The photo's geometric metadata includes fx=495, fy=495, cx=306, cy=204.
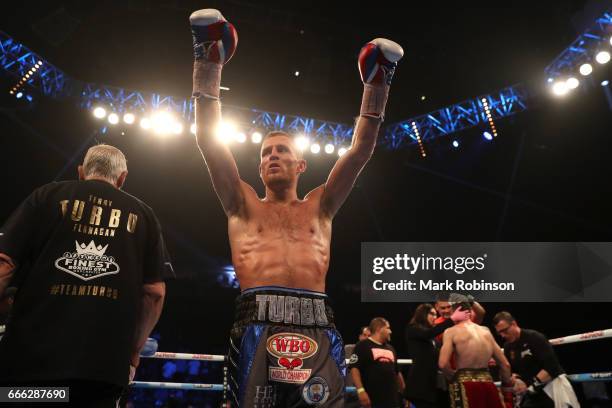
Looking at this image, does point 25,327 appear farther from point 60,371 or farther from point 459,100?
point 459,100

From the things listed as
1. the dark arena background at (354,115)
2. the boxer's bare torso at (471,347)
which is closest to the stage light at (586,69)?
the dark arena background at (354,115)

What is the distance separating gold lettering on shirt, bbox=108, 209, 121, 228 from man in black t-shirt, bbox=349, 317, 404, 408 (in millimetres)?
3627

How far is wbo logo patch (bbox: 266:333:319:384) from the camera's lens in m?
1.79

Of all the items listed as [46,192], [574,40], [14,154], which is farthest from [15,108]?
[574,40]

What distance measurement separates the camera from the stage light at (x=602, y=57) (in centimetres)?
651

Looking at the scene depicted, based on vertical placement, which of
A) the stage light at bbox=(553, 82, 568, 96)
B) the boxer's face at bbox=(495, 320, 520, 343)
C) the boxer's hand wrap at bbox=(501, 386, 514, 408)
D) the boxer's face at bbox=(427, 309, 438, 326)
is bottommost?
the boxer's hand wrap at bbox=(501, 386, 514, 408)

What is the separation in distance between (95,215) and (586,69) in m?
7.11

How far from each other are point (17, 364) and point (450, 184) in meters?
9.42

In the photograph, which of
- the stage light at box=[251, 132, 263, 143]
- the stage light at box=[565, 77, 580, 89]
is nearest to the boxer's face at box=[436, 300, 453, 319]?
the stage light at box=[565, 77, 580, 89]

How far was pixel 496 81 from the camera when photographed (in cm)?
834

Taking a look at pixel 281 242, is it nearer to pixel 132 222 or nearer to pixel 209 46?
pixel 132 222

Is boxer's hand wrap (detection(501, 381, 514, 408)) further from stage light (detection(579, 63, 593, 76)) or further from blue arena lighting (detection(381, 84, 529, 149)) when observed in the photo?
blue arena lighting (detection(381, 84, 529, 149))

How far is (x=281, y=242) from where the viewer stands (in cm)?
209

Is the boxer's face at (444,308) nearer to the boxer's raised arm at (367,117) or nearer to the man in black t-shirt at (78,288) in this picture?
the boxer's raised arm at (367,117)
